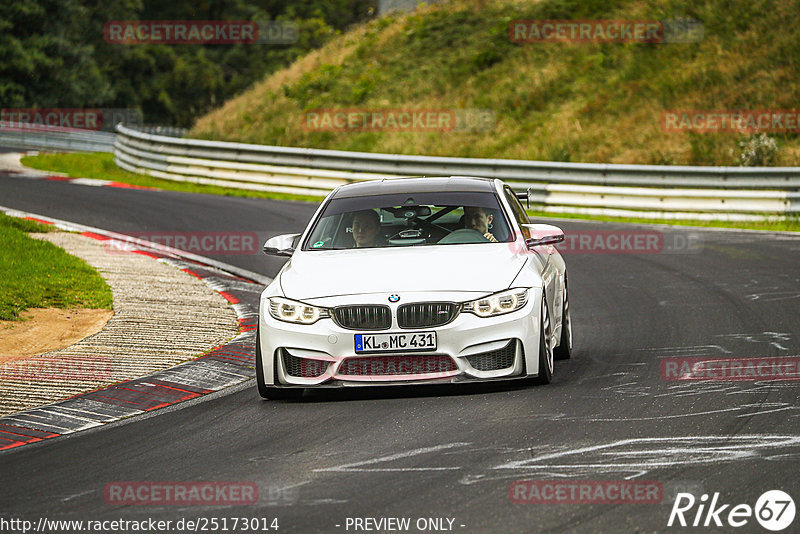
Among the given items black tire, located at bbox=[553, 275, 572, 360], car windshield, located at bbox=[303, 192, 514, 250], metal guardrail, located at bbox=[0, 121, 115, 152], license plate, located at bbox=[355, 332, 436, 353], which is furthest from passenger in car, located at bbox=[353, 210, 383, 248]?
metal guardrail, located at bbox=[0, 121, 115, 152]

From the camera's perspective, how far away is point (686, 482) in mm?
5707

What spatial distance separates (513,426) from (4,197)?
61.0ft

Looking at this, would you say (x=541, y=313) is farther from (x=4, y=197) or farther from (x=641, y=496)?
(x=4, y=197)

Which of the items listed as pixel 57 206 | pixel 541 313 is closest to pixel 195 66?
pixel 57 206

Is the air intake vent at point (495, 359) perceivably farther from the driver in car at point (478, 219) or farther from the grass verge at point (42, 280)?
the grass verge at point (42, 280)

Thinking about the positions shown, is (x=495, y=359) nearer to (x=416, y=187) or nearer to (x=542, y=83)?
(x=416, y=187)

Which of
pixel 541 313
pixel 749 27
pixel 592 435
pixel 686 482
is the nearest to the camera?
pixel 686 482

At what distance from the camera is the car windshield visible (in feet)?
30.1

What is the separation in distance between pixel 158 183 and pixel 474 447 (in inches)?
911

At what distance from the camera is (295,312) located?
8.10 metres

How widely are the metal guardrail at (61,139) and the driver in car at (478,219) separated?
33135mm

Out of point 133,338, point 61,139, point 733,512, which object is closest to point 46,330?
point 133,338

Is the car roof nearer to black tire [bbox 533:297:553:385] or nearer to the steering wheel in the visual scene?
the steering wheel

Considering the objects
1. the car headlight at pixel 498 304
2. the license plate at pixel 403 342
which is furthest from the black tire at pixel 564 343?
the license plate at pixel 403 342
